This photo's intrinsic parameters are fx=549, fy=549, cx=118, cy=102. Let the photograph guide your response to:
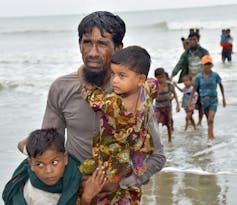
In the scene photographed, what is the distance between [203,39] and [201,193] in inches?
1141

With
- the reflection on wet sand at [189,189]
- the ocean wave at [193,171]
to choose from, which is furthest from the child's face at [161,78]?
the reflection on wet sand at [189,189]

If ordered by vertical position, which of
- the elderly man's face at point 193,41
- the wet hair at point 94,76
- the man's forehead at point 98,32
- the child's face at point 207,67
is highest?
the man's forehead at point 98,32

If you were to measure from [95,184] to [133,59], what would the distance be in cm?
63

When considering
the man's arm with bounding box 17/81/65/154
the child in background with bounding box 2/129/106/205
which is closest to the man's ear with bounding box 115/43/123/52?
the man's arm with bounding box 17/81/65/154

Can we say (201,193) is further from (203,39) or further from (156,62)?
(203,39)

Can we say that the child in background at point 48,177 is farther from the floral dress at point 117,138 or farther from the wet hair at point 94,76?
the wet hair at point 94,76

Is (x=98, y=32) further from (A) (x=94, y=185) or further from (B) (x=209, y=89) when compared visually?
(B) (x=209, y=89)

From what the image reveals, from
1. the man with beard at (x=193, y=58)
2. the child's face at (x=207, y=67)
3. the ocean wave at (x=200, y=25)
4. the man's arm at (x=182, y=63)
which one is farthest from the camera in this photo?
the ocean wave at (x=200, y=25)

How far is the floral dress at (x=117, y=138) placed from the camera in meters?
2.60

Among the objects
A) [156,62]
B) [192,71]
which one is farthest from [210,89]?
[156,62]

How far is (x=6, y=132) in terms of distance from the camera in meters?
9.70

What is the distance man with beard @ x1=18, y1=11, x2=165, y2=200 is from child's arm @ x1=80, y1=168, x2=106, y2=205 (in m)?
0.08

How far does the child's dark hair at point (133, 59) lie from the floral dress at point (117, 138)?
0.45 ft

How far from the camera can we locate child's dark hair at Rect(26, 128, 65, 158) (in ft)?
8.28
